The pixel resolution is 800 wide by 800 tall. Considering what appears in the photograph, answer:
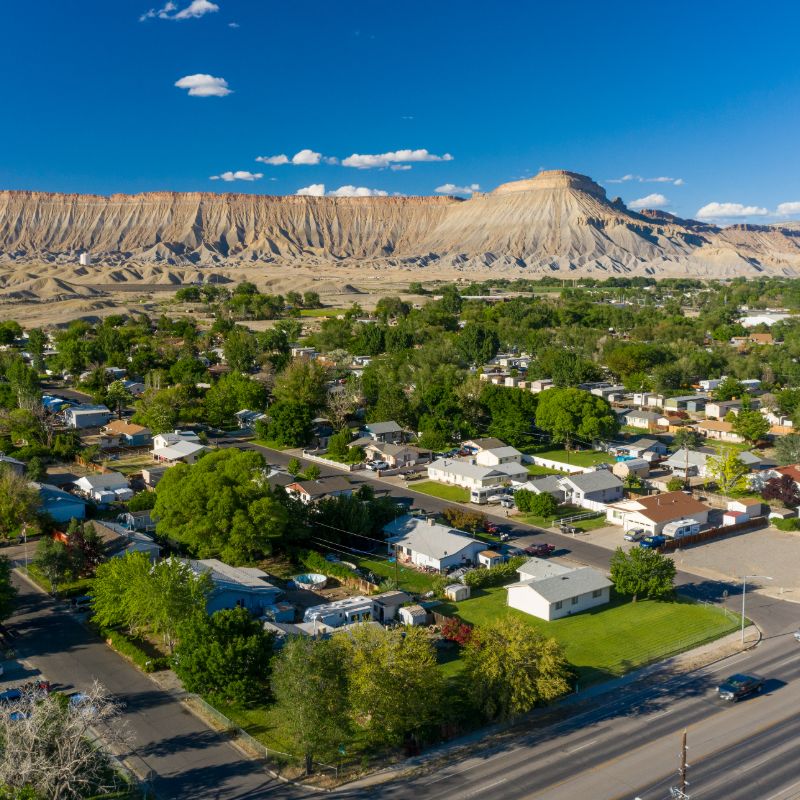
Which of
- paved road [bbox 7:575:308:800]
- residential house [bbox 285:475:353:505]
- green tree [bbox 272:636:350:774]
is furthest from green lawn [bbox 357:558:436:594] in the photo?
green tree [bbox 272:636:350:774]

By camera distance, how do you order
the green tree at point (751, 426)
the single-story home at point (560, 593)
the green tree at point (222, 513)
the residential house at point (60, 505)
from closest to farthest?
the single-story home at point (560, 593) < the green tree at point (222, 513) < the residential house at point (60, 505) < the green tree at point (751, 426)

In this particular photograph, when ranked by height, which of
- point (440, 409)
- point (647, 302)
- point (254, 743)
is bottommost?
point (254, 743)

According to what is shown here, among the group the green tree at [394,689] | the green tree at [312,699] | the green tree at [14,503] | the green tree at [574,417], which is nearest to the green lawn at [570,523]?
the green tree at [574,417]

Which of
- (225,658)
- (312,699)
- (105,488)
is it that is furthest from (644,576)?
(105,488)

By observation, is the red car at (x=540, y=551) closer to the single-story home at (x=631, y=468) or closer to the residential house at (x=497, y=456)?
the single-story home at (x=631, y=468)

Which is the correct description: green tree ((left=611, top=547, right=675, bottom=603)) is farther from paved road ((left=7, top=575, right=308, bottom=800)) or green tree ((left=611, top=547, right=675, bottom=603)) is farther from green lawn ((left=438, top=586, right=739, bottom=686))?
paved road ((left=7, top=575, right=308, bottom=800))

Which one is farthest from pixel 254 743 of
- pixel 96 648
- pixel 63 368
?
pixel 63 368

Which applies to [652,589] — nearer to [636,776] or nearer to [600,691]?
[600,691]
